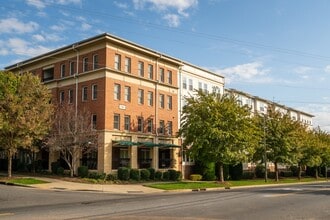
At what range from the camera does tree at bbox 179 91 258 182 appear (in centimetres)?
3747

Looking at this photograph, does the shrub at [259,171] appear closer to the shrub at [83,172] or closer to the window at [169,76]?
the window at [169,76]

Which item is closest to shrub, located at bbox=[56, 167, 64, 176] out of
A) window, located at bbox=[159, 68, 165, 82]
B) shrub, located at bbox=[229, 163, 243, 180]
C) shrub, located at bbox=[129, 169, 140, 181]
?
shrub, located at bbox=[129, 169, 140, 181]

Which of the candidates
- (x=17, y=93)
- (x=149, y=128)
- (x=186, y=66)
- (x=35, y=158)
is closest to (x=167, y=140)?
(x=149, y=128)

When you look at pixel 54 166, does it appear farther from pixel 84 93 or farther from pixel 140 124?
pixel 140 124

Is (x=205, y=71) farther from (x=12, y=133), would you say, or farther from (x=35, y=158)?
(x=12, y=133)

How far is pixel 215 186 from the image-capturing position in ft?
119

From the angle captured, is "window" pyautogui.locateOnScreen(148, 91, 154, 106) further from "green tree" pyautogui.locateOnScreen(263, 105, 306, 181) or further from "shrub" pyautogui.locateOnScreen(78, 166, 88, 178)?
"green tree" pyautogui.locateOnScreen(263, 105, 306, 181)

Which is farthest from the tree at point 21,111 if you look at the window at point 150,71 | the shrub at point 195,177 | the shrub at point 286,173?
the shrub at point 286,173

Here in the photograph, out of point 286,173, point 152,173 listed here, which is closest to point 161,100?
point 152,173

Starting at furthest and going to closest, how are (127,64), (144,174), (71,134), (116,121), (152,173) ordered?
(127,64), (152,173), (116,121), (144,174), (71,134)

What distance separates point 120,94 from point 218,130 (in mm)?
11035

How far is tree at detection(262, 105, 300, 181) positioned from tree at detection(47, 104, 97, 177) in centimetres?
2255

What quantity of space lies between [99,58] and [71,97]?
5.89 metres

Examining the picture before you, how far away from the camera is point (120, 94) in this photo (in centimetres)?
4184
